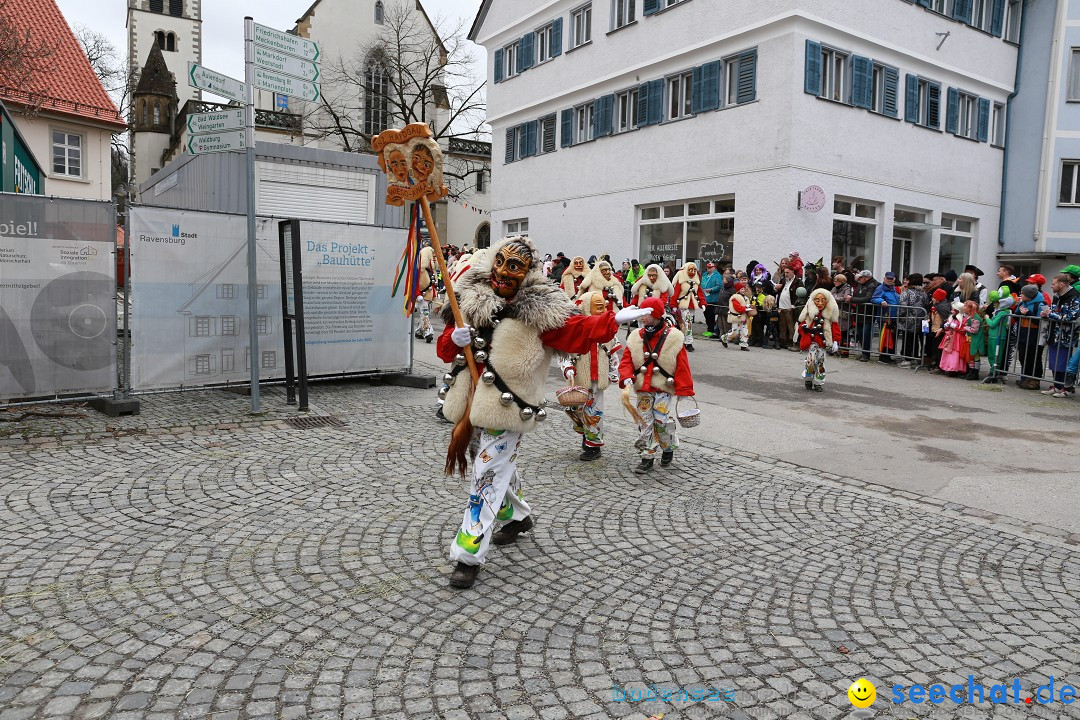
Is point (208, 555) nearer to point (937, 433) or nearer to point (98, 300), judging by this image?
point (98, 300)

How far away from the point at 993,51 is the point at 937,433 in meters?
21.1

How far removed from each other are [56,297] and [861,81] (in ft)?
64.0

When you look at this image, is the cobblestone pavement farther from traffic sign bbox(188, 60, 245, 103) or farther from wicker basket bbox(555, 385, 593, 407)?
traffic sign bbox(188, 60, 245, 103)

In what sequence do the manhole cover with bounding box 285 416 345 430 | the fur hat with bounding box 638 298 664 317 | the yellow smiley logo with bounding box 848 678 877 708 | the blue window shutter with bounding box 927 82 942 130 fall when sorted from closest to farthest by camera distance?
1. the yellow smiley logo with bounding box 848 678 877 708
2. the fur hat with bounding box 638 298 664 317
3. the manhole cover with bounding box 285 416 345 430
4. the blue window shutter with bounding box 927 82 942 130

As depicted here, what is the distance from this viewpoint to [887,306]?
A: 15203 mm

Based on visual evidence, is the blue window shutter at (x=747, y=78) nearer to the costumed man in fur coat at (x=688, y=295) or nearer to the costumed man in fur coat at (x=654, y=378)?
the costumed man in fur coat at (x=688, y=295)

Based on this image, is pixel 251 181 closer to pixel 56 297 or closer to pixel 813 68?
pixel 56 297

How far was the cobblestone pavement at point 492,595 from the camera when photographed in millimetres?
3281

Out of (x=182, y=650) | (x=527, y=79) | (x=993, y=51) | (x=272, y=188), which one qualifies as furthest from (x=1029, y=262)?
(x=182, y=650)

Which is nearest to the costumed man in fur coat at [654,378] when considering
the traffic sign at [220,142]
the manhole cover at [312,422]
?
the manhole cover at [312,422]

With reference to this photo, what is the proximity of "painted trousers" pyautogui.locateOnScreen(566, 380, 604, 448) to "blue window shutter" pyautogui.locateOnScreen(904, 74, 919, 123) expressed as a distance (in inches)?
742

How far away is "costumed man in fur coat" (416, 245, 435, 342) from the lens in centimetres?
1353

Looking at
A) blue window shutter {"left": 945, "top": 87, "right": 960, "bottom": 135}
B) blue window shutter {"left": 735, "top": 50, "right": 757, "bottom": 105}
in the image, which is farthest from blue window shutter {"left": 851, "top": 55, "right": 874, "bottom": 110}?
blue window shutter {"left": 945, "top": 87, "right": 960, "bottom": 135}

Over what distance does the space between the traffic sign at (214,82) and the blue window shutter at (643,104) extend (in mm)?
17027
